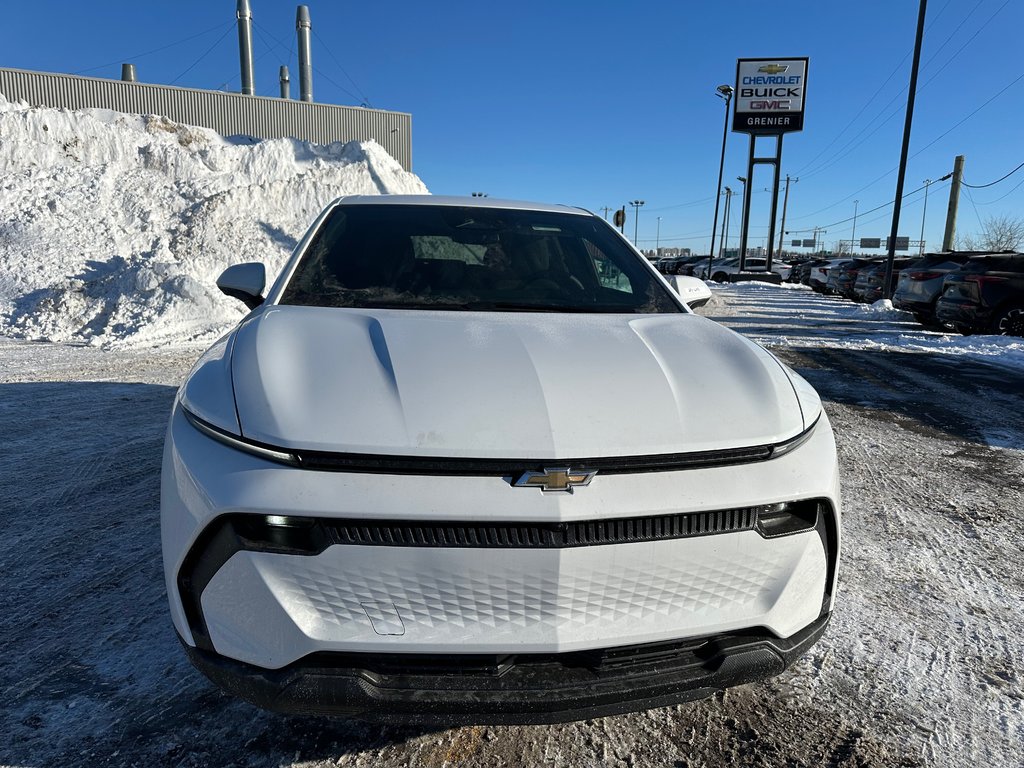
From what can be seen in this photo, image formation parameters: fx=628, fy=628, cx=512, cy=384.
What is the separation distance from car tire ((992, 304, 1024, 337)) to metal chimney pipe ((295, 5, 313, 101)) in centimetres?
2956

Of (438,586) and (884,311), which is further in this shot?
(884,311)

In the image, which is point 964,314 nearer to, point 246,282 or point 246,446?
point 246,282

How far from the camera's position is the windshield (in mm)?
2428

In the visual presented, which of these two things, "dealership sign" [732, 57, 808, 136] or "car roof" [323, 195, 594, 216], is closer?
"car roof" [323, 195, 594, 216]

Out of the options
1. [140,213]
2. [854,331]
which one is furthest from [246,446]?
[140,213]

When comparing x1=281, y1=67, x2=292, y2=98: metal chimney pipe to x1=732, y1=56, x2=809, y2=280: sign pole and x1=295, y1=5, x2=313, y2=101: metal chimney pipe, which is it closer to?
x1=295, y1=5, x2=313, y2=101: metal chimney pipe

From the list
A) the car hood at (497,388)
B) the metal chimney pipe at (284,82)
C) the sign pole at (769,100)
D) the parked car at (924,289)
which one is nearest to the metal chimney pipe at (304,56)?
the metal chimney pipe at (284,82)

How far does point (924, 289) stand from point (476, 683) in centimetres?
1323

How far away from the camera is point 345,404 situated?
1521mm

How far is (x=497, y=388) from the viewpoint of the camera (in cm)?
159

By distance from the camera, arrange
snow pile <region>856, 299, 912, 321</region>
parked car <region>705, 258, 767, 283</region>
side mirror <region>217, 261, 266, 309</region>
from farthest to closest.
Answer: parked car <region>705, 258, 767, 283</region>
snow pile <region>856, 299, 912, 321</region>
side mirror <region>217, 261, 266, 309</region>

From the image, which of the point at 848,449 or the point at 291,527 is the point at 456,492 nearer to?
the point at 291,527

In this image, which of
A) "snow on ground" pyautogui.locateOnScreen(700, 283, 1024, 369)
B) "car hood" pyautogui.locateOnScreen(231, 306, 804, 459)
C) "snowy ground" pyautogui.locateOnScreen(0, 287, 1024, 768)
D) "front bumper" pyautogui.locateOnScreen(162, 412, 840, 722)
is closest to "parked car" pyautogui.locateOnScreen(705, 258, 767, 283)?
"snow on ground" pyautogui.locateOnScreen(700, 283, 1024, 369)

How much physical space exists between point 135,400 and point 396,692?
5.30 metres
